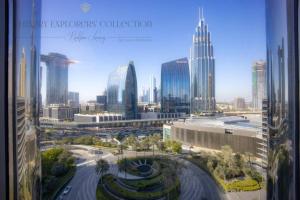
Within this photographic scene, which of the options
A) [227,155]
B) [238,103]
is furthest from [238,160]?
[238,103]

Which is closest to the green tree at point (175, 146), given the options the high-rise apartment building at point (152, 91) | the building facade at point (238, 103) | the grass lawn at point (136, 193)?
the grass lawn at point (136, 193)

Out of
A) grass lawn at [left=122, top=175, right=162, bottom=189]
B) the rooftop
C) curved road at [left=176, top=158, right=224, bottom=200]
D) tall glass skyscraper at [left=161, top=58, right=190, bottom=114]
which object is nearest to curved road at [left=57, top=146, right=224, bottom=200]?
curved road at [left=176, top=158, right=224, bottom=200]

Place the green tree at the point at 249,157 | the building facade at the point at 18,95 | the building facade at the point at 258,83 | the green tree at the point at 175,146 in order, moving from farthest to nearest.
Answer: the green tree at the point at 175,146 → the green tree at the point at 249,157 → the building facade at the point at 258,83 → the building facade at the point at 18,95

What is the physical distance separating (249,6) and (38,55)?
2.91ft

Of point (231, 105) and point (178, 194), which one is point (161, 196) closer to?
point (178, 194)

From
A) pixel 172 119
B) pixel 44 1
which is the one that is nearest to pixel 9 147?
pixel 44 1

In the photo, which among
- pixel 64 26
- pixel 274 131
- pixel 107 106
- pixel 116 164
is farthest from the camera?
pixel 116 164

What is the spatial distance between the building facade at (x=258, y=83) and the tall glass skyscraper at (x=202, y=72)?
228mm

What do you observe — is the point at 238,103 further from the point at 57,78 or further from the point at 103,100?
the point at 57,78

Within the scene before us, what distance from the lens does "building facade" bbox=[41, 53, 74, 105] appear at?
3.61 feet

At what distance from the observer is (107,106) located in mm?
1329

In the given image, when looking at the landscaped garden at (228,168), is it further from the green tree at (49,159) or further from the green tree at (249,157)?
the green tree at (49,159)

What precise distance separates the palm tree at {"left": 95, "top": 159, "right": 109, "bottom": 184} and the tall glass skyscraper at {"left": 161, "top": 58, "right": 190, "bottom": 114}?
503mm

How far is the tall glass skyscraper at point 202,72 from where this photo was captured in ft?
→ 3.90
